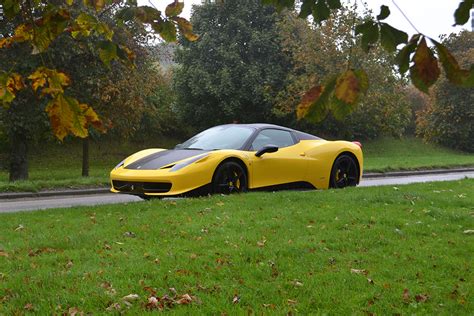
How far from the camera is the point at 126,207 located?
747 cm

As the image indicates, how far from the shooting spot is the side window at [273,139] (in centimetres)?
923

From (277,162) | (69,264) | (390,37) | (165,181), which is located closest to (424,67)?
(390,37)

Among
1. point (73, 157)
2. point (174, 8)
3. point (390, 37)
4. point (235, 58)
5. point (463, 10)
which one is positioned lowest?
point (73, 157)

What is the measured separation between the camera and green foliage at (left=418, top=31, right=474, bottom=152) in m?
36.5

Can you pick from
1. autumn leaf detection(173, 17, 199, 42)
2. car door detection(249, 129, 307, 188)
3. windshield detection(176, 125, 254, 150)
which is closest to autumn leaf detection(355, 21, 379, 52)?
autumn leaf detection(173, 17, 199, 42)

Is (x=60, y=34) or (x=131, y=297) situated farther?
(x=131, y=297)

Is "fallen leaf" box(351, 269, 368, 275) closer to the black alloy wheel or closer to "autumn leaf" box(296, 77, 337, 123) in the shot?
"autumn leaf" box(296, 77, 337, 123)

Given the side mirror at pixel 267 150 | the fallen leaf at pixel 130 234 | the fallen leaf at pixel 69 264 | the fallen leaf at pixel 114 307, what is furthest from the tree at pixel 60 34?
the side mirror at pixel 267 150

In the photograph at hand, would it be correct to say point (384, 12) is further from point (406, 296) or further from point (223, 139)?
point (223, 139)

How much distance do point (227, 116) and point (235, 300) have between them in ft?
99.3

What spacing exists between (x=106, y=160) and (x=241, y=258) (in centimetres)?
2449

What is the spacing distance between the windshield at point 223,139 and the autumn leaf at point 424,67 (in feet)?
23.8

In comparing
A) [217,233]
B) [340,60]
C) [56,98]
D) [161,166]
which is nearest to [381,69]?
[340,60]

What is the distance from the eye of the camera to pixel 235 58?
3088 centimetres
